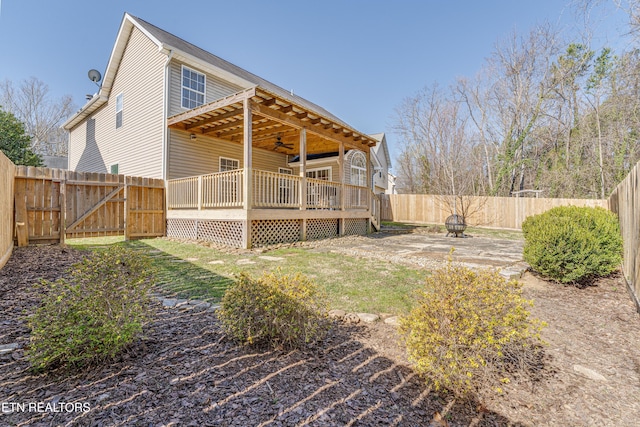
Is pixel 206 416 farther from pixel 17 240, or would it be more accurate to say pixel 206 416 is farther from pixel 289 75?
pixel 289 75

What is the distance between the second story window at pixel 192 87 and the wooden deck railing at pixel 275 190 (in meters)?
4.78

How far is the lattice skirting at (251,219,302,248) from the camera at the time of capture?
25.9 ft

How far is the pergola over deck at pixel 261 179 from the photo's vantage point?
7434 mm

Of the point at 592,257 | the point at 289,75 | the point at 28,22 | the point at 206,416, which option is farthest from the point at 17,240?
the point at 28,22

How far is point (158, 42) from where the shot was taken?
31.8 feet

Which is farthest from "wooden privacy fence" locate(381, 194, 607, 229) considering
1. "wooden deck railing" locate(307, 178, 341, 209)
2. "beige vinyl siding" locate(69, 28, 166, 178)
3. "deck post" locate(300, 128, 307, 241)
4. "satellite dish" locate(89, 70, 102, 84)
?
"satellite dish" locate(89, 70, 102, 84)

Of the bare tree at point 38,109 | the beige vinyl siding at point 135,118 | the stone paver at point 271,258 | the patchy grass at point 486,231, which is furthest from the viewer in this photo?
the bare tree at point 38,109

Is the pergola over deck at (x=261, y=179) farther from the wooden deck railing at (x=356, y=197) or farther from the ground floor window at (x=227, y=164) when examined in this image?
the ground floor window at (x=227, y=164)

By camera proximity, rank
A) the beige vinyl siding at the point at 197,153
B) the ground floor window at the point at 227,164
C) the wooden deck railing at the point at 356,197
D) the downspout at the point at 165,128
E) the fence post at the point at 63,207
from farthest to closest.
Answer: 1. the ground floor window at the point at 227,164
2. the wooden deck railing at the point at 356,197
3. the beige vinyl siding at the point at 197,153
4. the downspout at the point at 165,128
5. the fence post at the point at 63,207

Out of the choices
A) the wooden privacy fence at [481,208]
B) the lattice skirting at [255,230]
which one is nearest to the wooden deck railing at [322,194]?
the lattice skirting at [255,230]

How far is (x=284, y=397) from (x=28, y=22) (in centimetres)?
2505

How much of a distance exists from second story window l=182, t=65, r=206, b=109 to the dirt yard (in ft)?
30.7

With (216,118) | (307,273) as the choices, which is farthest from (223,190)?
(307,273)

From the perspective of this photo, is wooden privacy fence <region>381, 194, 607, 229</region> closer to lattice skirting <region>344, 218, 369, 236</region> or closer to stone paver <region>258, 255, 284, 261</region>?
lattice skirting <region>344, 218, 369, 236</region>
